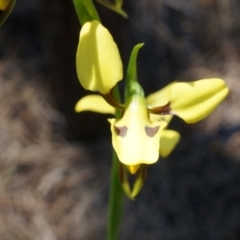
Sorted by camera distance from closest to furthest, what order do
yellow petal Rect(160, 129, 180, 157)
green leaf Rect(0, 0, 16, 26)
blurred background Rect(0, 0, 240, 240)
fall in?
green leaf Rect(0, 0, 16, 26), yellow petal Rect(160, 129, 180, 157), blurred background Rect(0, 0, 240, 240)

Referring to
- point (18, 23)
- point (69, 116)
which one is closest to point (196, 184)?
point (69, 116)

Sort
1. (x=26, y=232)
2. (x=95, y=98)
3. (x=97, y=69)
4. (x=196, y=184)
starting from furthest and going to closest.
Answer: (x=196, y=184)
(x=26, y=232)
(x=95, y=98)
(x=97, y=69)

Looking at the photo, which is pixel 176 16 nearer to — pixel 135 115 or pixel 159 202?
pixel 159 202

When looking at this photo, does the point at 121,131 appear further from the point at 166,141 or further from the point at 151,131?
the point at 166,141

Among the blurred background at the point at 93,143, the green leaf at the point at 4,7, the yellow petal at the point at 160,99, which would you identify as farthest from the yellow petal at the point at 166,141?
the blurred background at the point at 93,143

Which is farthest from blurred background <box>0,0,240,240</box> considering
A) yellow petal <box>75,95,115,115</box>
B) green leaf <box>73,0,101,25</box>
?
→ green leaf <box>73,0,101,25</box>

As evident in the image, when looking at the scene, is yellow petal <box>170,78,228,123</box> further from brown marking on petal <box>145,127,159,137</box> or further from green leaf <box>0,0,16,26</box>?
green leaf <box>0,0,16,26</box>

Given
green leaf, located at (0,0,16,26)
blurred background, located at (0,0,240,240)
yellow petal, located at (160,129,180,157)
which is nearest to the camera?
green leaf, located at (0,0,16,26)

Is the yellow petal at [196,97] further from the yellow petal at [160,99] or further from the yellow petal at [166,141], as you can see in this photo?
the yellow petal at [166,141]
